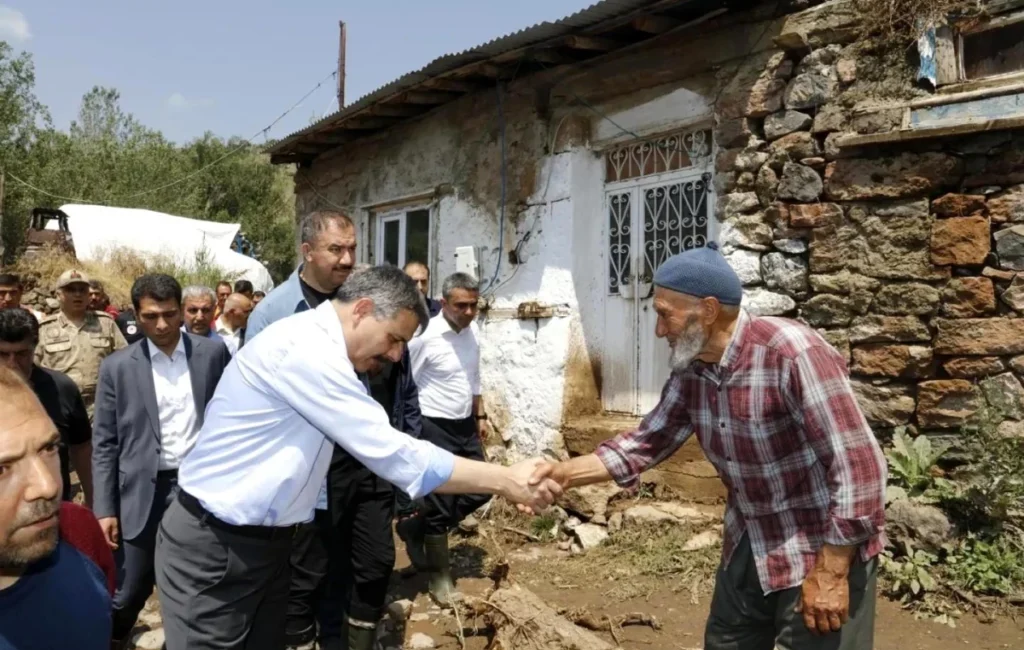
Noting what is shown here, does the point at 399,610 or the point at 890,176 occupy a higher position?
the point at 890,176

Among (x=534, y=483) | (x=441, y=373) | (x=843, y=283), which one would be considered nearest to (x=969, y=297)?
(x=843, y=283)

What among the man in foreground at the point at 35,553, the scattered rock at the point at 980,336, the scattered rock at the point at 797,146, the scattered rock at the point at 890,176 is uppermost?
the scattered rock at the point at 797,146

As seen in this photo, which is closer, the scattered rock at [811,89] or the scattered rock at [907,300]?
the scattered rock at [907,300]

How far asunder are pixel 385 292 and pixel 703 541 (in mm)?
3436

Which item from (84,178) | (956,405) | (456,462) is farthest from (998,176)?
(84,178)

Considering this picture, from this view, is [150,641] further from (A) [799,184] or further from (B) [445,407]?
(A) [799,184]

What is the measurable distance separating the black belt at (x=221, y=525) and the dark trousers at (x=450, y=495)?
2412mm

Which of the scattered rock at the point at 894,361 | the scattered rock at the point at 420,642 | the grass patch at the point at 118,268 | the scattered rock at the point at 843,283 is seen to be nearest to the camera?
the scattered rock at the point at 420,642

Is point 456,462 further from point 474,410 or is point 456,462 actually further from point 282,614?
point 474,410

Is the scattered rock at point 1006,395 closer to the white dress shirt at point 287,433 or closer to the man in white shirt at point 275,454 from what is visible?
the man in white shirt at point 275,454

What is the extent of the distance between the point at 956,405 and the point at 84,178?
27.6 metres

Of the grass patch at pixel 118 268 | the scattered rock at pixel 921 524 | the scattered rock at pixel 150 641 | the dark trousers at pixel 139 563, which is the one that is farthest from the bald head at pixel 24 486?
the grass patch at pixel 118 268

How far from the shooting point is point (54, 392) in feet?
12.2

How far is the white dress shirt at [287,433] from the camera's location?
2.45 meters
